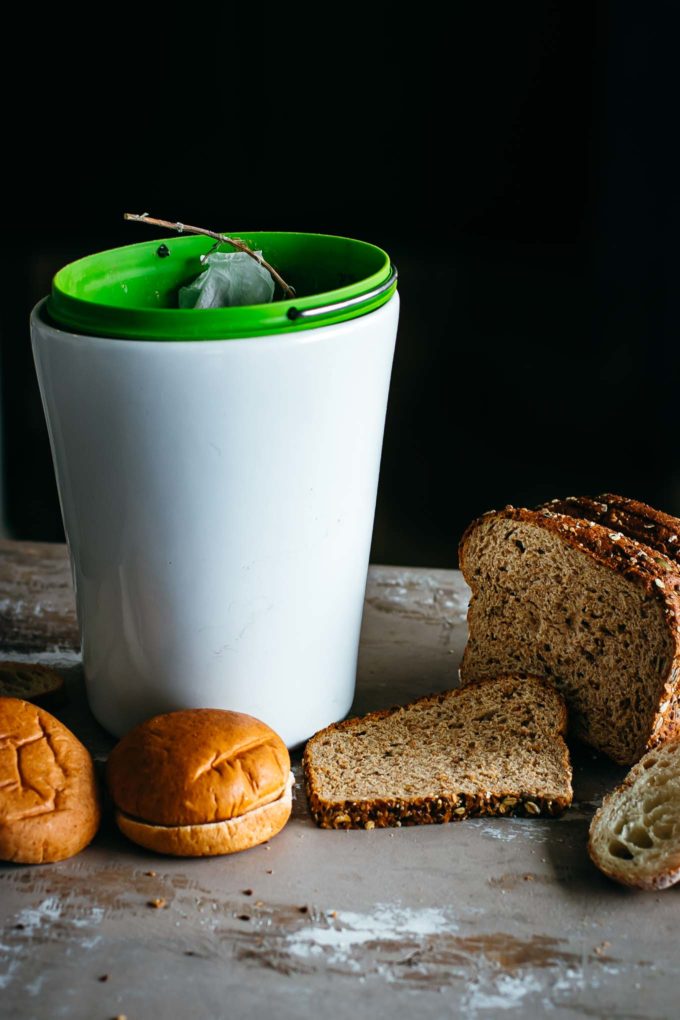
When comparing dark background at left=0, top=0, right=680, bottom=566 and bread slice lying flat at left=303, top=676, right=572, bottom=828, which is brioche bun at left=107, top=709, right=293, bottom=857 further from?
dark background at left=0, top=0, right=680, bottom=566

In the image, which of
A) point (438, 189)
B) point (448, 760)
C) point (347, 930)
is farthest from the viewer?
point (438, 189)

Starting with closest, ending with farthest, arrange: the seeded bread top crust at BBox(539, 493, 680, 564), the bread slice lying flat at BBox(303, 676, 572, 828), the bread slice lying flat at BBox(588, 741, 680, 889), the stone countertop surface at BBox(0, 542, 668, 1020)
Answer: the stone countertop surface at BBox(0, 542, 668, 1020)
the bread slice lying flat at BBox(588, 741, 680, 889)
the bread slice lying flat at BBox(303, 676, 572, 828)
the seeded bread top crust at BBox(539, 493, 680, 564)

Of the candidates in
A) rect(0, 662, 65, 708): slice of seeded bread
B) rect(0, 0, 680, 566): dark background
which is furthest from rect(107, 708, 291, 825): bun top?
rect(0, 0, 680, 566): dark background

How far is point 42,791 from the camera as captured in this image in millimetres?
1188

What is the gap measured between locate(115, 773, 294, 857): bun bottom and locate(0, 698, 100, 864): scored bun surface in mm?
50

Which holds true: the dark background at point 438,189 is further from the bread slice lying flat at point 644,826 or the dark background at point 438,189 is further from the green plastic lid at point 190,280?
the bread slice lying flat at point 644,826

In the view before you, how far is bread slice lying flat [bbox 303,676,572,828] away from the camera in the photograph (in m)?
1.29

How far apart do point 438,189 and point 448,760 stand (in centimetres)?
150

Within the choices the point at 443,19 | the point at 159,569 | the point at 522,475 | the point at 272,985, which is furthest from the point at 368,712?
the point at 443,19

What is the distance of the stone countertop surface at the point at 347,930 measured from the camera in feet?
3.37

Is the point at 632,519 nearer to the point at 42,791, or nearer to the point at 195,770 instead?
the point at 195,770

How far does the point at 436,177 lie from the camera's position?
2.46 meters

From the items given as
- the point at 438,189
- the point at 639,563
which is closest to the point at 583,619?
the point at 639,563

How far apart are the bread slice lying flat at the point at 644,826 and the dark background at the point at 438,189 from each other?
1490mm
